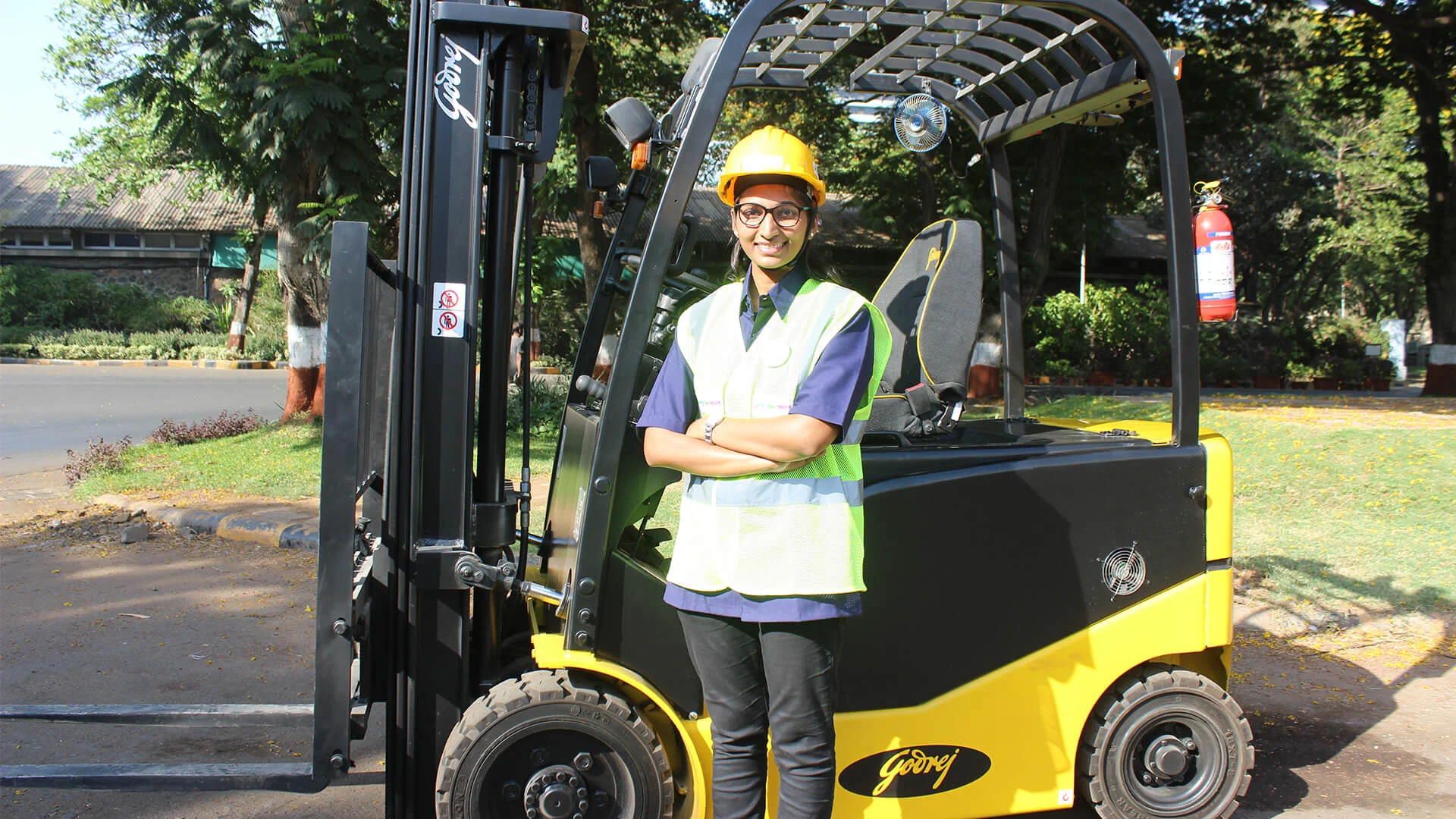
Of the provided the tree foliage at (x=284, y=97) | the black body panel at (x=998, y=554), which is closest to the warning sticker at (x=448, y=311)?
the black body panel at (x=998, y=554)

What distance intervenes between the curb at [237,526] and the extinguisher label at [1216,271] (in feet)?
21.2

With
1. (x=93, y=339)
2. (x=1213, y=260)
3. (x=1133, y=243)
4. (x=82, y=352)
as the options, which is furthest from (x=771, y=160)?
(x=93, y=339)

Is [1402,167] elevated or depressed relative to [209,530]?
elevated

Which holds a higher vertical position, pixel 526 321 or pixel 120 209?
pixel 120 209

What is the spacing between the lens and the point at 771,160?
97.8 inches

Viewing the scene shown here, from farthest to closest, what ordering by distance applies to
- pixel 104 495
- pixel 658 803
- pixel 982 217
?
pixel 982 217 → pixel 104 495 → pixel 658 803

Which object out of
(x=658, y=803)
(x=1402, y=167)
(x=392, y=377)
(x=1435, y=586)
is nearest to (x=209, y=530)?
(x=392, y=377)

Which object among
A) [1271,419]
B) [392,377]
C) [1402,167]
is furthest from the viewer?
[1402,167]

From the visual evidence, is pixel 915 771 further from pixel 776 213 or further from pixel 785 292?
pixel 776 213

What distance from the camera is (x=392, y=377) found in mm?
3137

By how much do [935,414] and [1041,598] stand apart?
67 centimetres

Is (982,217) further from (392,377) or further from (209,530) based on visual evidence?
(392,377)

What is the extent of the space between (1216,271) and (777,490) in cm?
192

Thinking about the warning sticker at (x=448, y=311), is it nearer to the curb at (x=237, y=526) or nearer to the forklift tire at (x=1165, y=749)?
the forklift tire at (x=1165, y=749)
